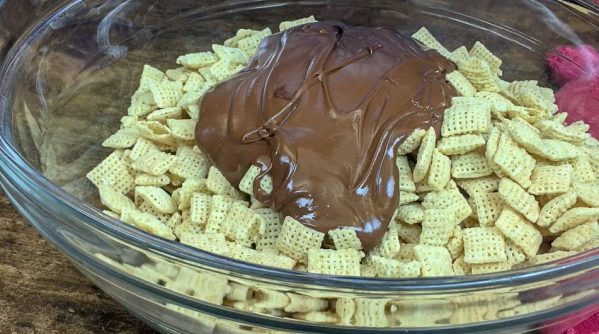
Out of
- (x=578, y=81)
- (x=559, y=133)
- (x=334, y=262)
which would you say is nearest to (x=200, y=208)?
(x=334, y=262)

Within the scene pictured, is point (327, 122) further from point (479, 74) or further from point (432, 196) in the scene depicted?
point (479, 74)

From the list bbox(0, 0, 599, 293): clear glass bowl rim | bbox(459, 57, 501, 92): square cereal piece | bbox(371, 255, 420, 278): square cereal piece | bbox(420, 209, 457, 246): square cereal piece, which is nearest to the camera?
bbox(0, 0, 599, 293): clear glass bowl rim

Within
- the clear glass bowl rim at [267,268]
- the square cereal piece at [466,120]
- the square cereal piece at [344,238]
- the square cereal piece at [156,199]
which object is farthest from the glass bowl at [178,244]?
the square cereal piece at [466,120]

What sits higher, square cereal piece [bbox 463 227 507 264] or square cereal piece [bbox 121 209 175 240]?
square cereal piece [bbox 121 209 175 240]

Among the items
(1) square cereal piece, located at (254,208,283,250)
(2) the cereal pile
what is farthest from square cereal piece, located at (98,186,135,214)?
(1) square cereal piece, located at (254,208,283,250)

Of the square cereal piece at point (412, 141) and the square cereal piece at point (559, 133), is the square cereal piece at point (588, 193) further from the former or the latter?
the square cereal piece at point (412, 141)

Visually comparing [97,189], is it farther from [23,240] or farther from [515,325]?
[515,325]

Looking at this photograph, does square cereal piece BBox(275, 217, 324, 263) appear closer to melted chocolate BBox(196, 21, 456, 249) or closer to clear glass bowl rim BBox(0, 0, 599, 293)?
melted chocolate BBox(196, 21, 456, 249)
